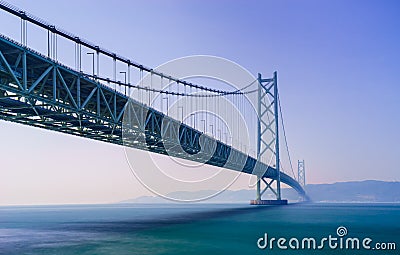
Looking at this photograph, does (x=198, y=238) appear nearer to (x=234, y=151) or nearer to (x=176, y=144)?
(x=176, y=144)

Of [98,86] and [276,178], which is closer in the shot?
[98,86]

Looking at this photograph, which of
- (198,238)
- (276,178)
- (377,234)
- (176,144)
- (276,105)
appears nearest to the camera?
(198,238)

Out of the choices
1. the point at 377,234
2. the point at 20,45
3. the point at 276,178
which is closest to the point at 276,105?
the point at 276,178

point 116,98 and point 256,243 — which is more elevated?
point 116,98

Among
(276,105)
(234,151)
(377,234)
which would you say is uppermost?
(276,105)

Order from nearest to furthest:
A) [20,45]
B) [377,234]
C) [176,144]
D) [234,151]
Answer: [20,45] → [377,234] → [176,144] → [234,151]

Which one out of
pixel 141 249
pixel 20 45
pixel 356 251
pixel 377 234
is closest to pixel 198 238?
pixel 141 249
